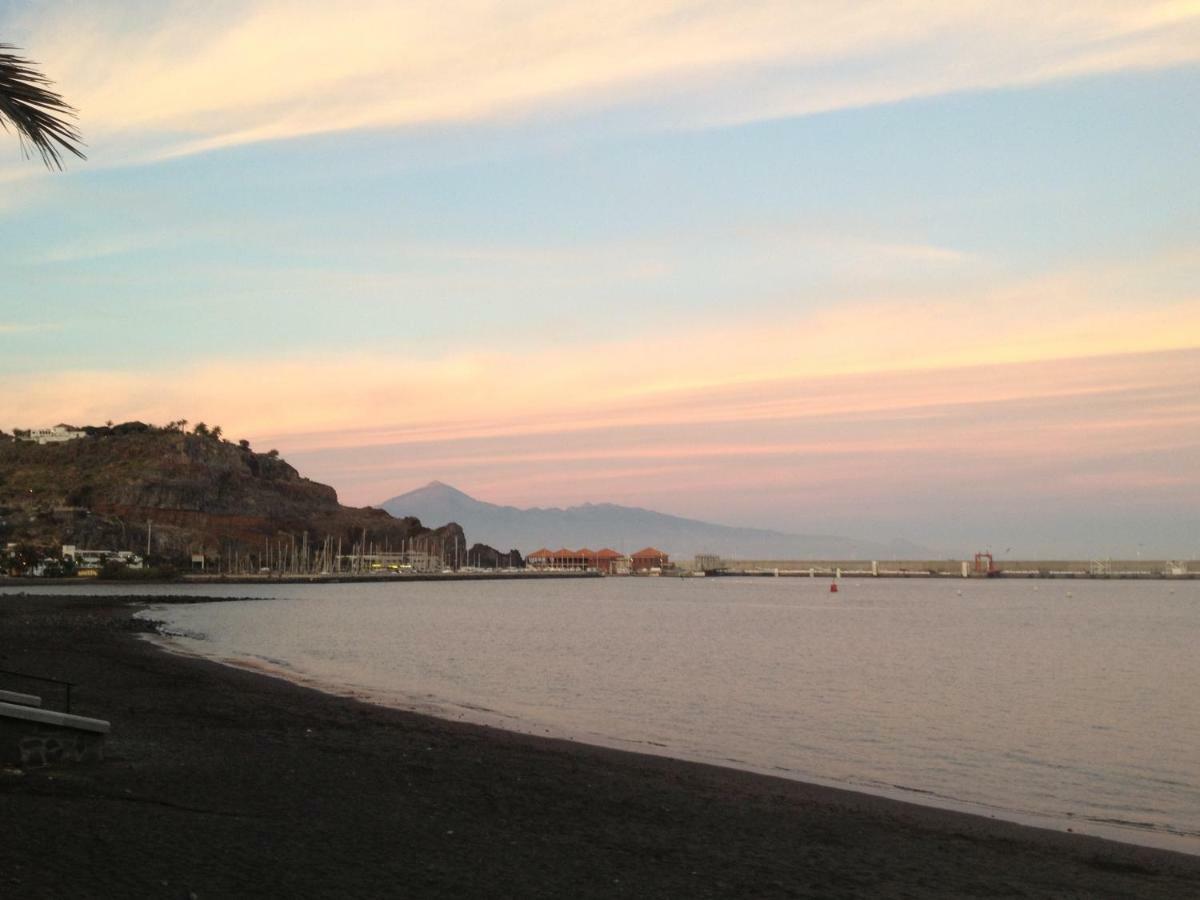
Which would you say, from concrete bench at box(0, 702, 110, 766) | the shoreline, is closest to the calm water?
the shoreline

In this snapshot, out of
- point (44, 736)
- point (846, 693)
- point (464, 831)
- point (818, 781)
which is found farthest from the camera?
point (846, 693)

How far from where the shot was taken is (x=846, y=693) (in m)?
34.7

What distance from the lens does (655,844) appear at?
39.4ft

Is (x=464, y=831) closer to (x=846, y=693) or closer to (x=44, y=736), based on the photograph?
(x=44, y=736)

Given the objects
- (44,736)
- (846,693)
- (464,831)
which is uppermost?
(44,736)

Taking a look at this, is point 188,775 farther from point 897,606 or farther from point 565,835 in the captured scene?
point 897,606

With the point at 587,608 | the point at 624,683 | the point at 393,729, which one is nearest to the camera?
the point at 393,729

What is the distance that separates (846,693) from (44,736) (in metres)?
26.4

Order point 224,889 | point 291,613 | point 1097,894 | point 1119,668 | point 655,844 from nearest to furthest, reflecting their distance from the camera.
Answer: point 224,889 < point 1097,894 < point 655,844 < point 1119,668 < point 291,613

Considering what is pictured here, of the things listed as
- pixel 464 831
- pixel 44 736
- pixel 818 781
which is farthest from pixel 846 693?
pixel 44 736

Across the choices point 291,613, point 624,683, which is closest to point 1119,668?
point 624,683

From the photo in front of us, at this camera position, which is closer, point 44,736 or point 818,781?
point 44,736

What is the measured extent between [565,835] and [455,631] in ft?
191

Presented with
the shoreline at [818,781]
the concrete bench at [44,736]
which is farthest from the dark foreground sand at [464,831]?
the shoreline at [818,781]
